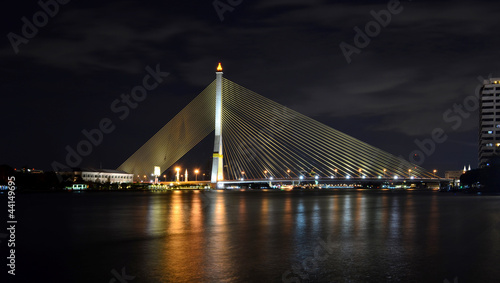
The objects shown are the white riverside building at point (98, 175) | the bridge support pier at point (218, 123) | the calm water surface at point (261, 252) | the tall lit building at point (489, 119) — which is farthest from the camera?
the white riverside building at point (98, 175)

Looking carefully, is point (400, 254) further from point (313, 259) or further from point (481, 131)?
point (481, 131)

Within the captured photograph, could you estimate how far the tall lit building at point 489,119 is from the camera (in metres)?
112

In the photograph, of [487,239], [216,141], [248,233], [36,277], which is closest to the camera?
[36,277]

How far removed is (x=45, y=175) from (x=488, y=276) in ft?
351

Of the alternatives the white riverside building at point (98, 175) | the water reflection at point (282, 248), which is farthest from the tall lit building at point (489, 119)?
the white riverside building at point (98, 175)

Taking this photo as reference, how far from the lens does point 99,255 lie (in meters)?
15.9

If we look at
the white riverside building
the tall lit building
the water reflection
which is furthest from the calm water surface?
the white riverside building

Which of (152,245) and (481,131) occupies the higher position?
(481,131)

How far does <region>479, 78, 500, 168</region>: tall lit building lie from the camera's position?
112 meters

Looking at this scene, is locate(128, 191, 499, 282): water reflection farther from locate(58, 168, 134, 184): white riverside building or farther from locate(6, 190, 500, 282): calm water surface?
locate(58, 168, 134, 184): white riverside building

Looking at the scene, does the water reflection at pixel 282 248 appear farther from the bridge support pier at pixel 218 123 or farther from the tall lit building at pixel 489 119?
the tall lit building at pixel 489 119

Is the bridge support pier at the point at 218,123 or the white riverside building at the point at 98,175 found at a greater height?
the bridge support pier at the point at 218,123

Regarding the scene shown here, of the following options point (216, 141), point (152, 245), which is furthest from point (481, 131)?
point (152, 245)

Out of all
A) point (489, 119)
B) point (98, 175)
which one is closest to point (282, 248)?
point (489, 119)
